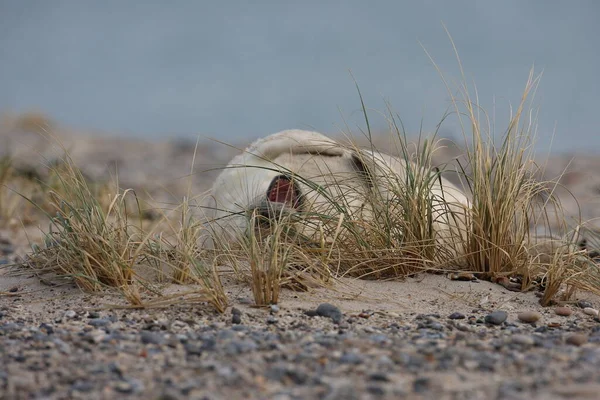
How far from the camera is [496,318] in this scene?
2941mm

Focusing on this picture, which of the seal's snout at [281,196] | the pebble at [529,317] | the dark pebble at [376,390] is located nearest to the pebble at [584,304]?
the pebble at [529,317]

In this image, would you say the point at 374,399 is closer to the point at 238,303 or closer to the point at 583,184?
the point at 238,303

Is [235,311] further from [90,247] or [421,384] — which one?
[421,384]

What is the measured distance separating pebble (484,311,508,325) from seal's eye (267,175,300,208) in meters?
1.11

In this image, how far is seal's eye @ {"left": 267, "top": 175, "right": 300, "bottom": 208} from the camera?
146 inches

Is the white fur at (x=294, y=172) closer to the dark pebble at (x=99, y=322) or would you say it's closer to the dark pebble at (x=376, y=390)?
the dark pebble at (x=99, y=322)

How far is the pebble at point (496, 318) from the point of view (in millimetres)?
2936

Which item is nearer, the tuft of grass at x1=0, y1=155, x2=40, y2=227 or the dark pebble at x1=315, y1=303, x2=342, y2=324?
the dark pebble at x1=315, y1=303, x2=342, y2=324

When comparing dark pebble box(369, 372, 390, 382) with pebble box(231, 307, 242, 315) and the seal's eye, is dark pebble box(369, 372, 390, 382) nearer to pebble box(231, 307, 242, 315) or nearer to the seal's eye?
pebble box(231, 307, 242, 315)

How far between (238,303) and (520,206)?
1353 millimetres

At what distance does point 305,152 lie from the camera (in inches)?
173

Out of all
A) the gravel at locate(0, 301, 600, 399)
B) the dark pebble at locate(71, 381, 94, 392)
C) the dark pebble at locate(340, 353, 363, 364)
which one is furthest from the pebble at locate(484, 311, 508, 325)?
the dark pebble at locate(71, 381, 94, 392)

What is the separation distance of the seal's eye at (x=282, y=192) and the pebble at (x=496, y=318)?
1110 mm

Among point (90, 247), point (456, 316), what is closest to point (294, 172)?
point (90, 247)
